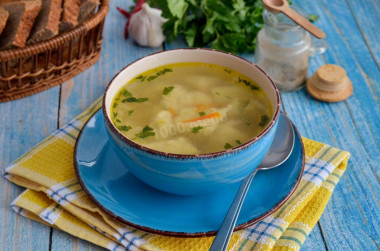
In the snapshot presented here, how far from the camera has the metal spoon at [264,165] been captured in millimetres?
1209

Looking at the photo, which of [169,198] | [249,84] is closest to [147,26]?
[249,84]

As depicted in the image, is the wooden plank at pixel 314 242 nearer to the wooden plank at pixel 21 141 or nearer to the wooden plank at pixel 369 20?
the wooden plank at pixel 21 141

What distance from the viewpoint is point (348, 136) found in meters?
1.83

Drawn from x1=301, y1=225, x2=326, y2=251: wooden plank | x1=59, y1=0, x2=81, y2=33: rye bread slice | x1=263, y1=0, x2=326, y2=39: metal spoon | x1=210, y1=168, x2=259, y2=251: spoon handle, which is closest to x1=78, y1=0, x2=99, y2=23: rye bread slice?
x1=59, y1=0, x2=81, y2=33: rye bread slice

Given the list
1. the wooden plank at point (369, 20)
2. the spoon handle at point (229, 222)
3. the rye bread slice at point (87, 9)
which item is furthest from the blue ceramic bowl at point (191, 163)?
the wooden plank at point (369, 20)

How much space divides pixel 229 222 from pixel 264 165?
261 mm

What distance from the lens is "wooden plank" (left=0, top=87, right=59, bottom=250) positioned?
1.42m

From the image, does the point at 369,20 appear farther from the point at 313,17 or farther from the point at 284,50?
the point at 284,50

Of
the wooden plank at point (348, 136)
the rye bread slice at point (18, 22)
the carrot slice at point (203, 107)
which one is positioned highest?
the carrot slice at point (203, 107)

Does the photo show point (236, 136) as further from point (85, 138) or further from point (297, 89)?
point (297, 89)

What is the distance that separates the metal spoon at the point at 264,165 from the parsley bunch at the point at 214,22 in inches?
25.6

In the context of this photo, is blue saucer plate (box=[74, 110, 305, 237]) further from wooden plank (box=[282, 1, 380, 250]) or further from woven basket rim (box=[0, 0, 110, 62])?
woven basket rim (box=[0, 0, 110, 62])

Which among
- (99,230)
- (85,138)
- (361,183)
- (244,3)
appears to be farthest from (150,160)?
(244,3)

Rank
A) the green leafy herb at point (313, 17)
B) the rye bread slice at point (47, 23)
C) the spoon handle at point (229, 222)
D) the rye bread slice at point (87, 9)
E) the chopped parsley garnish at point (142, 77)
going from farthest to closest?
the green leafy herb at point (313, 17)
the rye bread slice at point (87, 9)
the rye bread slice at point (47, 23)
the chopped parsley garnish at point (142, 77)
the spoon handle at point (229, 222)
